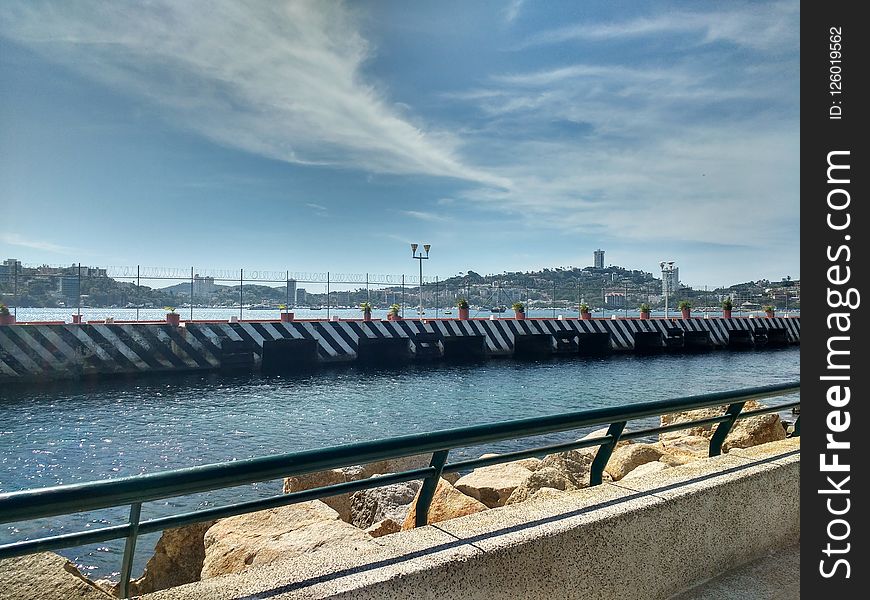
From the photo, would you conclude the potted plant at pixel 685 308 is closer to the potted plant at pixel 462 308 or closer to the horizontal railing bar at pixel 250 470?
the potted plant at pixel 462 308

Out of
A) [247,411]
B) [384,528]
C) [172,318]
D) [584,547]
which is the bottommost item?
[247,411]

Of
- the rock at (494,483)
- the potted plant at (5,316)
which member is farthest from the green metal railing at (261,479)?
the potted plant at (5,316)

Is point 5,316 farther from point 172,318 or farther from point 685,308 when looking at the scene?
point 685,308

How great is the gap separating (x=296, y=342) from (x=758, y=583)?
72.4ft

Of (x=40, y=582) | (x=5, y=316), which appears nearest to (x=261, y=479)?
(x=40, y=582)

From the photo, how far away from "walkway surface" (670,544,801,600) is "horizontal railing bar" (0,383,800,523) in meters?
0.92

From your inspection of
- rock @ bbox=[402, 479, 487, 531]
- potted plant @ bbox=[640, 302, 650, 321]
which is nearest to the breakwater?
potted plant @ bbox=[640, 302, 650, 321]

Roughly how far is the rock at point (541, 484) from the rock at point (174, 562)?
8.75 feet

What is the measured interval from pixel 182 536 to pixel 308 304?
26892 millimetres

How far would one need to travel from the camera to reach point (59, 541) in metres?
1.83

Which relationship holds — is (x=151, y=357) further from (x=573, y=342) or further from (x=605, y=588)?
(x=605, y=588)

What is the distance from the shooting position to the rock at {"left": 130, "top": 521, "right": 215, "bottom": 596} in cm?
484

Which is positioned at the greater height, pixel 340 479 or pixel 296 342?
pixel 296 342
